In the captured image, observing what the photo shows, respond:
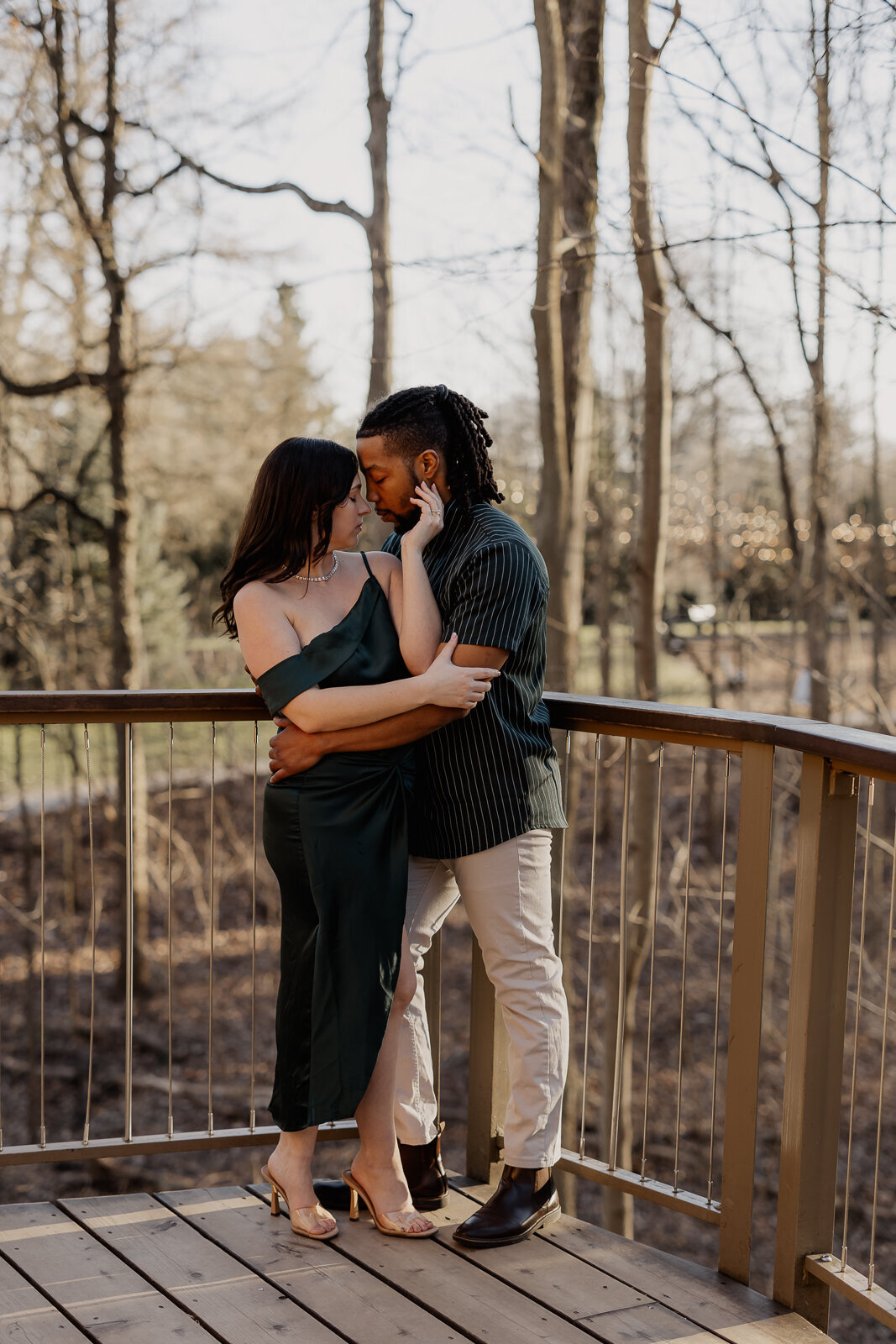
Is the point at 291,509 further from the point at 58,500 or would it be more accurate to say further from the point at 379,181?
the point at 58,500

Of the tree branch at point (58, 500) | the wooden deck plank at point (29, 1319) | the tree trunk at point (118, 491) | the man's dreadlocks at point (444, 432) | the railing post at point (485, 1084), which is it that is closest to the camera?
the wooden deck plank at point (29, 1319)

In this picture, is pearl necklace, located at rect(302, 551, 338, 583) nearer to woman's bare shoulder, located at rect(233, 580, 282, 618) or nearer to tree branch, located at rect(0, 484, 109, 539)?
woman's bare shoulder, located at rect(233, 580, 282, 618)

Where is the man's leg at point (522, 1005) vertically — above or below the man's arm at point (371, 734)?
below

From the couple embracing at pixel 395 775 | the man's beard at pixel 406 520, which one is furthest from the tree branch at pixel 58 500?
the couple embracing at pixel 395 775

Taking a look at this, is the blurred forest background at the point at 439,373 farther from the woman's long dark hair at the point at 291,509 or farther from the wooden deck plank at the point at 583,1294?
the woman's long dark hair at the point at 291,509

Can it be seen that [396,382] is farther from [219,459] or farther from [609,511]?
[609,511]

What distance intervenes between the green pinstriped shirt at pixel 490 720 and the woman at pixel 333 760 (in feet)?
0.26

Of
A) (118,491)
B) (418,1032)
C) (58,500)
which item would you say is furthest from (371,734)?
(58,500)

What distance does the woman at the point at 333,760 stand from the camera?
7.25 feet

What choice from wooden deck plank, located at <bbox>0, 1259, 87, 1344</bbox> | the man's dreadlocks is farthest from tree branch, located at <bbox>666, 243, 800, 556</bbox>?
wooden deck plank, located at <bbox>0, 1259, 87, 1344</bbox>

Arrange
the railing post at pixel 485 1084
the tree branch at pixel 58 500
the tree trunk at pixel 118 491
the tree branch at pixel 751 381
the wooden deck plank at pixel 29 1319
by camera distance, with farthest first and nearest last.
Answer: the tree branch at pixel 58 500
the tree trunk at pixel 118 491
the tree branch at pixel 751 381
the railing post at pixel 485 1084
the wooden deck plank at pixel 29 1319

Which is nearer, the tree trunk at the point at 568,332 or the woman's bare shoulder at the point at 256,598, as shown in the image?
the woman's bare shoulder at the point at 256,598

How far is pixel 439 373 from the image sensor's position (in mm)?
9039

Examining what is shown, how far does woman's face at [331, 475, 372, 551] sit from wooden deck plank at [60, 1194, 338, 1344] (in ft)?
4.69
